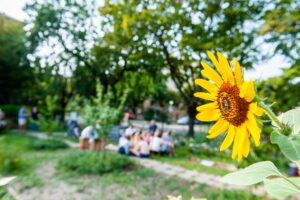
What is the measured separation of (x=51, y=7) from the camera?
12.8 m

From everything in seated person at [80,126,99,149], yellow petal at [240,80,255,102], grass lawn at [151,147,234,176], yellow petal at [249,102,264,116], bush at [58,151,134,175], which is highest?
yellow petal at [240,80,255,102]

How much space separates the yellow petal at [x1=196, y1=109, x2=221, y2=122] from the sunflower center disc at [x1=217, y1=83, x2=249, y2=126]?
0.06 ft

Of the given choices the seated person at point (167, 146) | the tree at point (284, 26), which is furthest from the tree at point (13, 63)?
the tree at point (284, 26)

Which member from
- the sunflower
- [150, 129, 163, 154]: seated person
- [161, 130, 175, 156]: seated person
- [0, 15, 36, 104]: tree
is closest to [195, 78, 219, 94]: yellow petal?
the sunflower

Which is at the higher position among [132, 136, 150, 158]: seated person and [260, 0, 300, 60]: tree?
[260, 0, 300, 60]: tree

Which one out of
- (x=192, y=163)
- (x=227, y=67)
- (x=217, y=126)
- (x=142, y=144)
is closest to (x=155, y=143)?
(x=142, y=144)

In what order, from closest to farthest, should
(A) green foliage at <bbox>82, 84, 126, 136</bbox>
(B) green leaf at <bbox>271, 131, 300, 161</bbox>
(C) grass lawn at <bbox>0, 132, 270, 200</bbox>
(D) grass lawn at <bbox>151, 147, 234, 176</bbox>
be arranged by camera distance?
(B) green leaf at <bbox>271, 131, 300, 161</bbox> < (C) grass lawn at <bbox>0, 132, 270, 200</bbox> < (D) grass lawn at <bbox>151, 147, 234, 176</bbox> < (A) green foliage at <bbox>82, 84, 126, 136</bbox>

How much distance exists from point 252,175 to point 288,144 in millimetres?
117

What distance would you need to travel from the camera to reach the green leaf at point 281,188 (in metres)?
0.52

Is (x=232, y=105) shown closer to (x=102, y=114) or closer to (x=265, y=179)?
(x=265, y=179)

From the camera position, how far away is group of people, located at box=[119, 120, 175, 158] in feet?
25.5

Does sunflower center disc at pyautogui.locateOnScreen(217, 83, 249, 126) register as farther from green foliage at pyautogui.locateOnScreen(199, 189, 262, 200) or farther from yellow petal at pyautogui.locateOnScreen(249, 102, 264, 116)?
green foliage at pyautogui.locateOnScreen(199, 189, 262, 200)

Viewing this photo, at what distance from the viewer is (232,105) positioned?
0.65m

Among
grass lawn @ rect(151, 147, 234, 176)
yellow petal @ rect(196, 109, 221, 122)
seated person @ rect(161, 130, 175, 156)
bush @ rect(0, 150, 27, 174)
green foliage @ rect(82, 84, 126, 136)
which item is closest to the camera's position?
yellow petal @ rect(196, 109, 221, 122)
